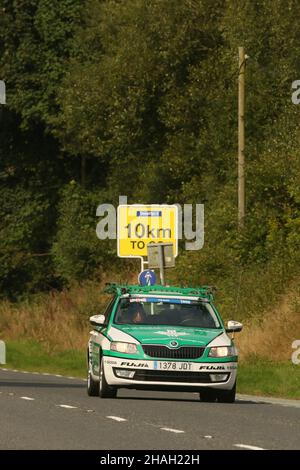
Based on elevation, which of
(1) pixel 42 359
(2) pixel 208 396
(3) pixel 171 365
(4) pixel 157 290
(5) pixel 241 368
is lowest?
(1) pixel 42 359

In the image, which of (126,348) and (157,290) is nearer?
(126,348)

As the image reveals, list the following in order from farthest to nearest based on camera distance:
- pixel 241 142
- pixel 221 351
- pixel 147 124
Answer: pixel 147 124, pixel 241 142, pixel 221 351

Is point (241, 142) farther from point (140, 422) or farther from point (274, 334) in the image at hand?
point (140, 422)

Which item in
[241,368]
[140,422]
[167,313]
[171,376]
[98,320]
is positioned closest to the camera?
[140,422]

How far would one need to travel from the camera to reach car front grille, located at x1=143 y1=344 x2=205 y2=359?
24.8m

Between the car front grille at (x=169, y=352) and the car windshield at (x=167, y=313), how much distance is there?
92cm

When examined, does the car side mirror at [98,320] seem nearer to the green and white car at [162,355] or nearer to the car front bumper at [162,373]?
the green and white car at [162,355]

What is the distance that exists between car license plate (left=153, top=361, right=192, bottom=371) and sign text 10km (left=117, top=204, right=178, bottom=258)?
25165mm

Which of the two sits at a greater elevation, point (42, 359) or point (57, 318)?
point (57, 318)

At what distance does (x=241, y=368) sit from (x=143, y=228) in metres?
Result: 16.6

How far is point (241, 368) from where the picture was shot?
34562mm

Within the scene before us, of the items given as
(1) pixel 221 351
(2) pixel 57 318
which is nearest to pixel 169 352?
(1) pixel 221 351

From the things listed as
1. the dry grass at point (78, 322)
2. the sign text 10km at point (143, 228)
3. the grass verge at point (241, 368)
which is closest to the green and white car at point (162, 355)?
the grass verge at point (241, 368)

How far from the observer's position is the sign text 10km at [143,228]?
165 feet
